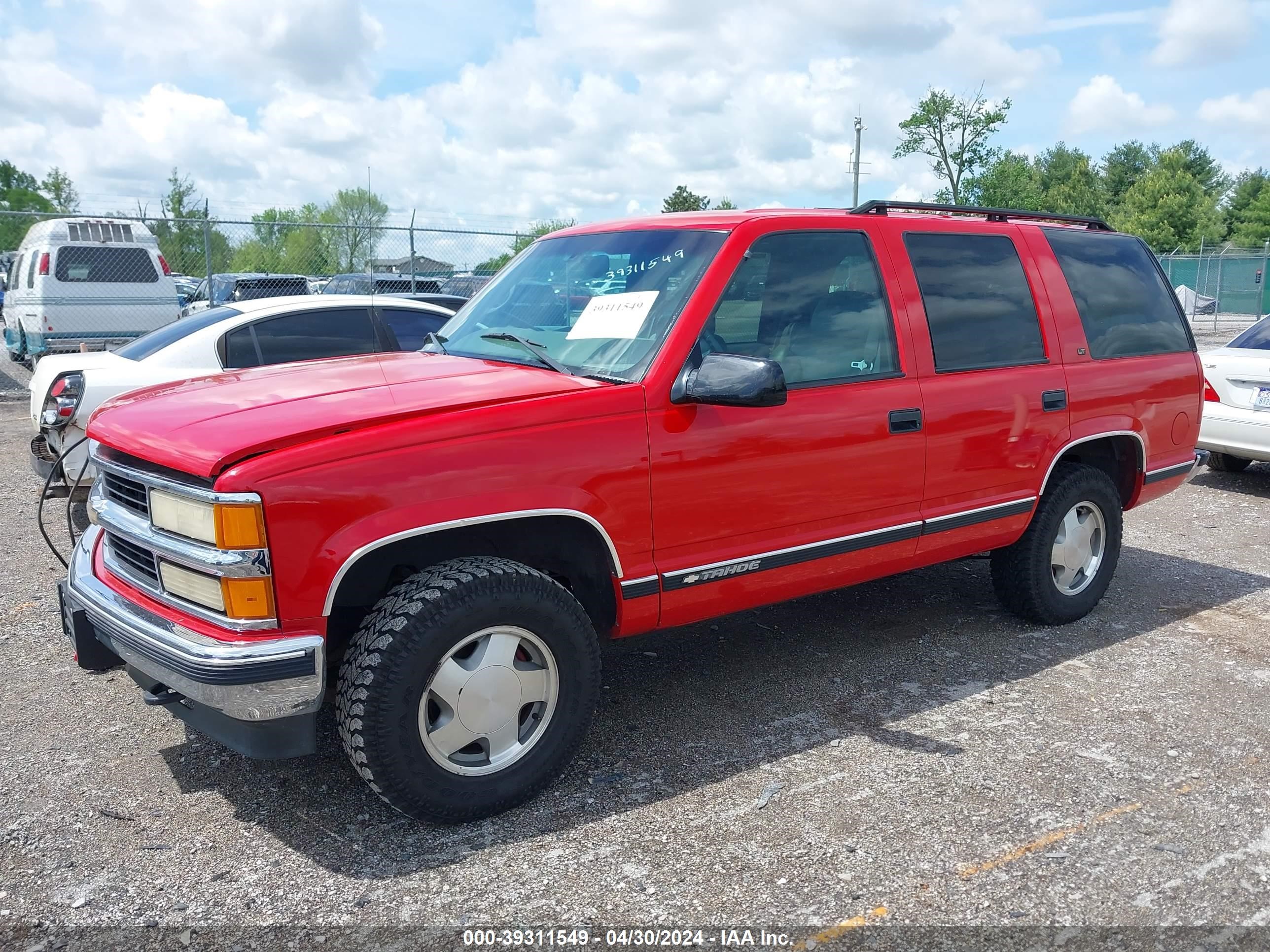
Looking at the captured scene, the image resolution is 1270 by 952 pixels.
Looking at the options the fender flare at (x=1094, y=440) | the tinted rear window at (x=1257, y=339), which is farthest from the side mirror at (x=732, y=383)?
the tinted rear window at (x=1257, y=339)

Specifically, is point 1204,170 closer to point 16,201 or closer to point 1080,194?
point 1080,194

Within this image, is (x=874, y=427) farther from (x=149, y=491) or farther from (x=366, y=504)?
(x=149, y=491)

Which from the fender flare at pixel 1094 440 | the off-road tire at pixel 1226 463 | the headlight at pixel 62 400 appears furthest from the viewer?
the off-road tire at pixel 1226 463

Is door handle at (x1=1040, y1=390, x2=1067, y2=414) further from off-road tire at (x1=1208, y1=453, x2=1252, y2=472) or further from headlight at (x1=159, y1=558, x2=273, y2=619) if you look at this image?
off-road tire at (x1=1208, y1=453, x2=1252, y2=472)

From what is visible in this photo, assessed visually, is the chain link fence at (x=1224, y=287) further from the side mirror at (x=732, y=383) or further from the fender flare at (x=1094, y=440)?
the side mirror at (x=732, y=383)

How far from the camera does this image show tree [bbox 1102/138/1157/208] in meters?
74.7

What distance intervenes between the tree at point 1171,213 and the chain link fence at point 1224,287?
75.8 ft

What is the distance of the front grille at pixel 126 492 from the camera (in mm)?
3201

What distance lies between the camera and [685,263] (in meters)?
3.79

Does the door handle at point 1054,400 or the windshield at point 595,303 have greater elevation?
the windshield at point 595,303

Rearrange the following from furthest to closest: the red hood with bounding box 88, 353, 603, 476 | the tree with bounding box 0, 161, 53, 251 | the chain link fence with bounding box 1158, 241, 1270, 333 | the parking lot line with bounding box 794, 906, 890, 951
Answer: the tree with bounding box 0, 161, 53, 251
the chain link fence with bounding box 1158, 241, 1270, 333
the red hood with bounding box 88, 353, 603, 476
the parking lot line with bounding box 794, 906, 890, 951

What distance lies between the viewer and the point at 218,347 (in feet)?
23.7

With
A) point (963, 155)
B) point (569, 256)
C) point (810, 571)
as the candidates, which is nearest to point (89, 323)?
point (569, 256)

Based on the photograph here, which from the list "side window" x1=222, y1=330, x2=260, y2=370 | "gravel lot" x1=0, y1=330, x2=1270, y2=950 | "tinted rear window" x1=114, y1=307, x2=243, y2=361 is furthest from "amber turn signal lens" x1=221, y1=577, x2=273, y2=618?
"tinted rear window" x1=114, y1=307, x2=243, y2=361
